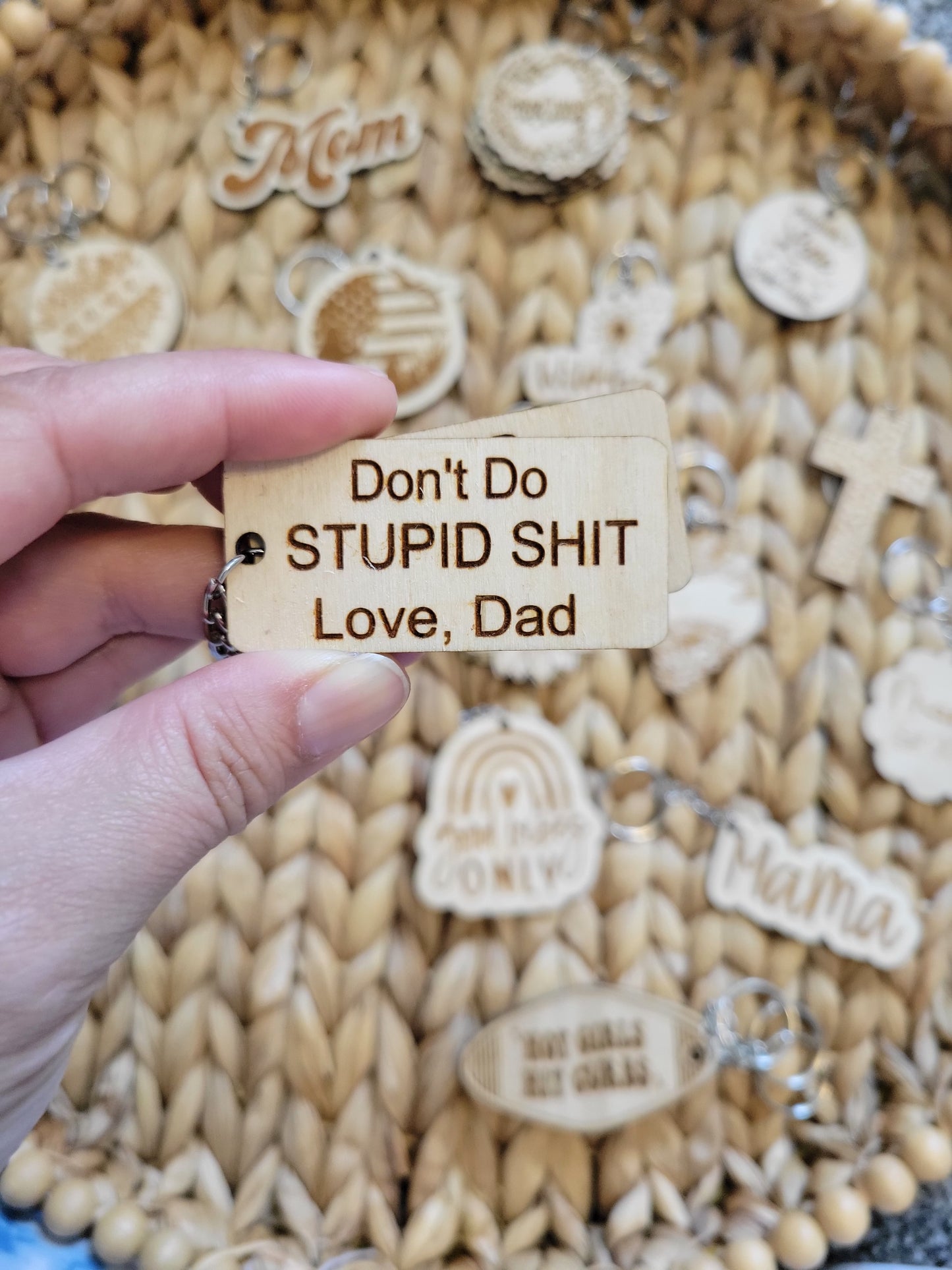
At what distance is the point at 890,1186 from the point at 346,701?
0.56 metres

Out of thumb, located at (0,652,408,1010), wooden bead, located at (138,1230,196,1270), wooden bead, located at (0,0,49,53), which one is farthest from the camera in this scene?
wooden bead, located at (0,0,49,53)

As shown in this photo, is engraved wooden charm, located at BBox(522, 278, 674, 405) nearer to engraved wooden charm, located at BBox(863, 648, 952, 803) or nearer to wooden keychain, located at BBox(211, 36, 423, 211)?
wooden keychain, located at BBox(211, 36, 423, 211)

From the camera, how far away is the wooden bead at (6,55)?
810 mm

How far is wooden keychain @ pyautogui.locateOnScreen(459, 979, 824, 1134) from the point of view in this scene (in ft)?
2.56

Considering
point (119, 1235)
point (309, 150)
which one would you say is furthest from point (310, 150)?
point (119, 1235)

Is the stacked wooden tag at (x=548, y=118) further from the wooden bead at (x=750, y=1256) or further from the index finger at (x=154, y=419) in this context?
the wooden bead at (x=750, y=1256)

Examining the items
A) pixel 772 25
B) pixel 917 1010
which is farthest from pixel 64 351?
pixel 917 1010

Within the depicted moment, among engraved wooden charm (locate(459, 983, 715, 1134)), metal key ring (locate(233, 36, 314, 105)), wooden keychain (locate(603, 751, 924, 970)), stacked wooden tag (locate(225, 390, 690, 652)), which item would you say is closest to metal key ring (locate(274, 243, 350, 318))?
metal key ring (locate(233, 36, 314, 105))

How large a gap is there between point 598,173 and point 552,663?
0.42 metres

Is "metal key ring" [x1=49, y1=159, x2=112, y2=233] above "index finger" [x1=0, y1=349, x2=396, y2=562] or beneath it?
above

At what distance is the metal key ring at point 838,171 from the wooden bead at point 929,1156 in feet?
2.51

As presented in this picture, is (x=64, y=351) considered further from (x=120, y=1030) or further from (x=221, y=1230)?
(x=221, y=1230)

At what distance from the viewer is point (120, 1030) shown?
0.81 m

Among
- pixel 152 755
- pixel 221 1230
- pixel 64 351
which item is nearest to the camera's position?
pixel 152 755
